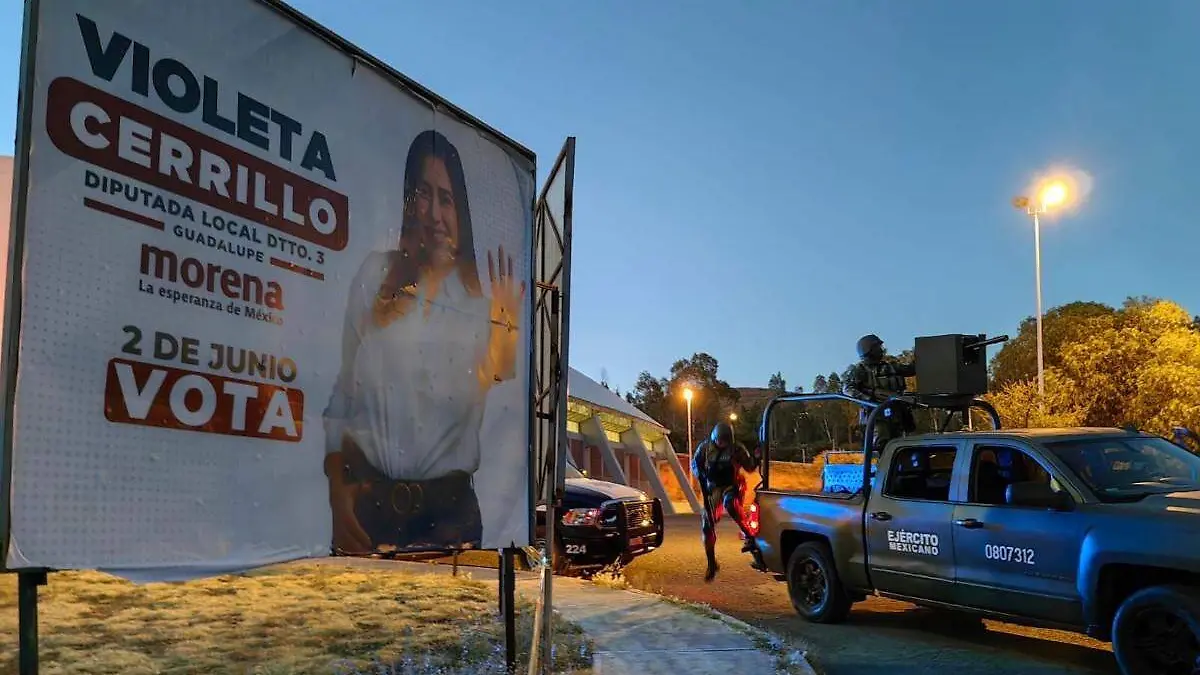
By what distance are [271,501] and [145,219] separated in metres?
1.48

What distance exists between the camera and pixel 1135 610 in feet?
17.9

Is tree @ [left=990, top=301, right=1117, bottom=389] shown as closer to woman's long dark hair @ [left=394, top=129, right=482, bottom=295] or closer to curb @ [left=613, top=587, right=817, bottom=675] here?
curb @ [left=613, top=587, right=817, bottom=675]

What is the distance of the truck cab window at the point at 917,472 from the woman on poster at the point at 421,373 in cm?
368

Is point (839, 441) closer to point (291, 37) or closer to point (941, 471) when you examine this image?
point (941, 471)

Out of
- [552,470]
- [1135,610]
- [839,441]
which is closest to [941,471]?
[1135,610]

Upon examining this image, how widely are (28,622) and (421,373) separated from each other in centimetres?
250

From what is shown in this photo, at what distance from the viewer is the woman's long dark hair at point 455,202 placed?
5.31 meters

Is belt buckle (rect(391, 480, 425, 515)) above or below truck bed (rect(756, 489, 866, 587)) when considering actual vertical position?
above

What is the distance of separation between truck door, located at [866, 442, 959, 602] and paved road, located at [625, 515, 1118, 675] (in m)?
0.49

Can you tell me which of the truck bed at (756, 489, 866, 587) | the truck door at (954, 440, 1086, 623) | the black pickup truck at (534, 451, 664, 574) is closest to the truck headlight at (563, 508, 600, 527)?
the black pickup truck at (534, 451, 664, 574)

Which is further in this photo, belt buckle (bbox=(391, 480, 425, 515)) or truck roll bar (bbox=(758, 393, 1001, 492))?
truck roll bar (bbox=(758, 393, 1001, 492))

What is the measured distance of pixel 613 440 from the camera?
34.3 m

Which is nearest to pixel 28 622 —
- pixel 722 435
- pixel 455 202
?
pixel 455 202

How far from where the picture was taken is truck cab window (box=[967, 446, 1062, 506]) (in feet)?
22.4
